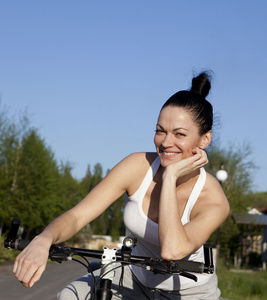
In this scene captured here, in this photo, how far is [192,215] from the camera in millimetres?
3072

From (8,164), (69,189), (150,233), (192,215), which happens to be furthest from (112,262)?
(69,189)

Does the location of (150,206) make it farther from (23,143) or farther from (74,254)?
(23,143)

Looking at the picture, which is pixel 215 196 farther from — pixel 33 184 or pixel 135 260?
pixel 33 184

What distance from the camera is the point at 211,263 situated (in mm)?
2490

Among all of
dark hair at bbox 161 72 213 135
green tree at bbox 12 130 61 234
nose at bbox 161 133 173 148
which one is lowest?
nose at bbox 161 133 173 148

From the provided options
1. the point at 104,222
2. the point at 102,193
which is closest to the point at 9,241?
the point at 102,193

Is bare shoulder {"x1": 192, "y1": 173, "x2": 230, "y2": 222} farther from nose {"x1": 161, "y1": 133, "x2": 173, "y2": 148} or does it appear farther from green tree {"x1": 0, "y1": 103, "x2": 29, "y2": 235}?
green tree {"x1": 0, "y1": 103, "x2": 29, "y2": 235}

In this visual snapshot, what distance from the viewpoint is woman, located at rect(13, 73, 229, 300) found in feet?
9.48

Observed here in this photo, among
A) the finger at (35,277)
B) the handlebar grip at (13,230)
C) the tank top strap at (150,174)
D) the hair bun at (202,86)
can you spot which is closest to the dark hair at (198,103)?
the hair bun at (202,86)

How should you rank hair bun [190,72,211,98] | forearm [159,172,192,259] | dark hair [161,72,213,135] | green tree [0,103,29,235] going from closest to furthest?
forearm [159,172,192,259] < dark hair [161,72,213,135] < hair bun [190,72,211,98] < green tree [0,103,29,235]

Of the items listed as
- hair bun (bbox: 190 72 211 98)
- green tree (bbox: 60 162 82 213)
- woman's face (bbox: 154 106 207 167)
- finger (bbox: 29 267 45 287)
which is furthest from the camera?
green tree (bbox: 60 162 82 213)

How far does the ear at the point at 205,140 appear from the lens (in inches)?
133

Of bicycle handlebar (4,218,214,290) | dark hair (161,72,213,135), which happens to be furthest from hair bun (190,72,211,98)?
bicycle handlebar (4,218,214,290)

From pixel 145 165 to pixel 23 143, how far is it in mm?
29917
